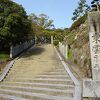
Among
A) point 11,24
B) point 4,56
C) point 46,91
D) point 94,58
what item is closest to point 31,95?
point 46,91

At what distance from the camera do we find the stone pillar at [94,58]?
9.91 meters

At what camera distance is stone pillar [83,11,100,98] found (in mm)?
9914

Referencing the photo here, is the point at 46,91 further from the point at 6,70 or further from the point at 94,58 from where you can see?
the point at 6,70

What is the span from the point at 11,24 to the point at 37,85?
9.57 metres

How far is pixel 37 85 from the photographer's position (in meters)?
14.1

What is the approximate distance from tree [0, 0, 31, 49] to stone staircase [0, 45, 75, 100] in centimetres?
498

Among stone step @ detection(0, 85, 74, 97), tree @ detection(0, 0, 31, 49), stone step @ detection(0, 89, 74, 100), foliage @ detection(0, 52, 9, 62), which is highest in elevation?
tree @ detection(0, 0, 31, 49)

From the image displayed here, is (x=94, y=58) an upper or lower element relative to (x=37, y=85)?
upper

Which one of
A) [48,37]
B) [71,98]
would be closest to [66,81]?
[71,98]

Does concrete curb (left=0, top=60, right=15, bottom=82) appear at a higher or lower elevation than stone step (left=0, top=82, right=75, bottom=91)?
higher

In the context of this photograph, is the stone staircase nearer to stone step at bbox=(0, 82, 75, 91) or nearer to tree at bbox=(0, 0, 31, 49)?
stone step at bbox=(0, 82, 75, 91)

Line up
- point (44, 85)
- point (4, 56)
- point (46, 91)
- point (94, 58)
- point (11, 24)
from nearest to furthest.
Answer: point (94, 58) < point (46, 91) < point (44, 85) < point (4, 56) < point (11, 24)

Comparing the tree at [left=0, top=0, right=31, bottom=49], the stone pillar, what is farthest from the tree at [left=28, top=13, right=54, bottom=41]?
the stone pillar

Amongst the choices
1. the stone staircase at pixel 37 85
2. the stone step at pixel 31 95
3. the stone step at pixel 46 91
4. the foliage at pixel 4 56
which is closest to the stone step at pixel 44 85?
the stone staircase at pixel 37 85
